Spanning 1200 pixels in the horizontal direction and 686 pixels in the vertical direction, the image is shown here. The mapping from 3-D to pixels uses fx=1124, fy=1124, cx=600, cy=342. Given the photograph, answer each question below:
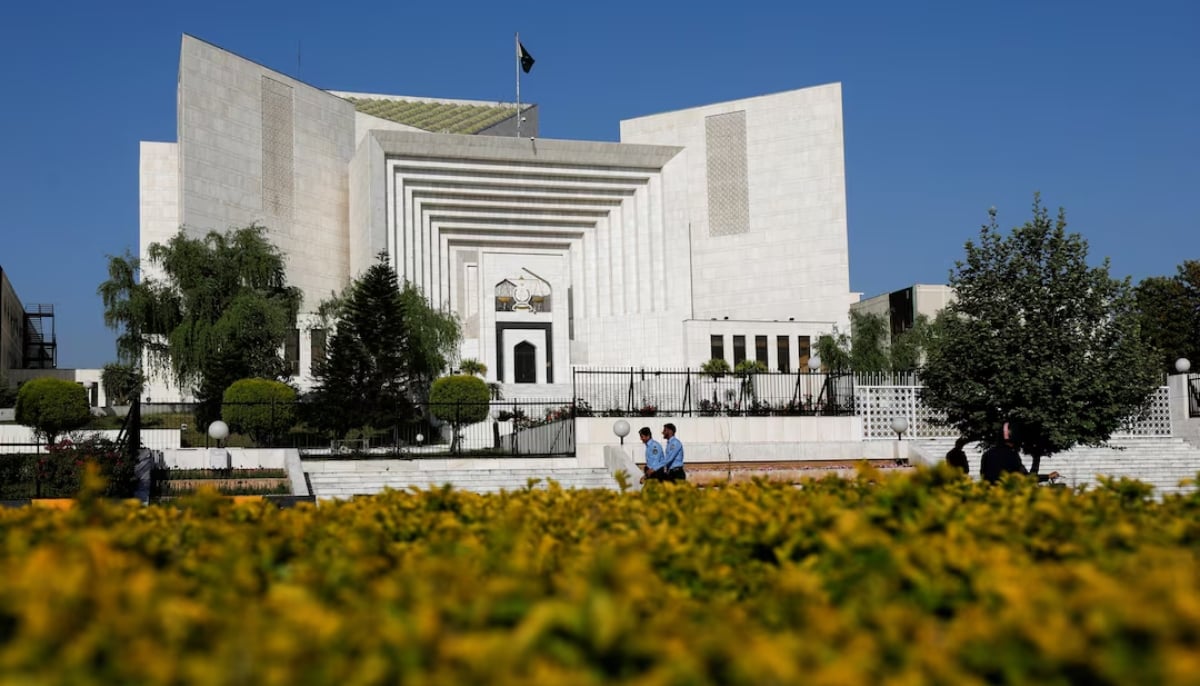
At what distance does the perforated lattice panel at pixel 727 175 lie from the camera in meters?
54.0

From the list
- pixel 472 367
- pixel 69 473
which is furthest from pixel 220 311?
pixel 69 473

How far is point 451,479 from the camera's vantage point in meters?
20.9

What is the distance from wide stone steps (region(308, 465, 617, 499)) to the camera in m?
20.2

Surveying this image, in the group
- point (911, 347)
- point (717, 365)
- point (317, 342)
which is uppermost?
point (317, 342)

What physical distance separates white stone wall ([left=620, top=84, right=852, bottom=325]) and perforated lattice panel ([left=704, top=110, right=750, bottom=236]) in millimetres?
199

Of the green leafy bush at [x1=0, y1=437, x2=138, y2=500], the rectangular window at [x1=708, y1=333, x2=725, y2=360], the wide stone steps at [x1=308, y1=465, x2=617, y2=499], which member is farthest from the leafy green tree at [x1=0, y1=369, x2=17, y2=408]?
the rectangular window at [x1=708, y1=333, x2=725, y2=360]

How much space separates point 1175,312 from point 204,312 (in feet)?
127

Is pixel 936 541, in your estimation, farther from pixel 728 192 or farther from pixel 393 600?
pixel 728 192

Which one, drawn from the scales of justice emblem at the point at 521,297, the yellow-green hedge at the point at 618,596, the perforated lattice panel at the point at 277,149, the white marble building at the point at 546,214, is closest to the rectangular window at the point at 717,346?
the white marble building at the point at 546,214

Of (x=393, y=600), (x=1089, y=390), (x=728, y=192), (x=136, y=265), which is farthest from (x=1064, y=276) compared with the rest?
(x=728, y=192)

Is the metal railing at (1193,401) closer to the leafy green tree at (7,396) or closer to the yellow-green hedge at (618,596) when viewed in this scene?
the yellow-green hedge at (618,596)

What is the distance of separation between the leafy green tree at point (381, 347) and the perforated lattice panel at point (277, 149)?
939 cm

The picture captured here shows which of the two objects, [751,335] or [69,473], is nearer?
[69,473]

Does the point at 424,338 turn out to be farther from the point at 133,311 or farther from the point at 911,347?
the point at 911,347
